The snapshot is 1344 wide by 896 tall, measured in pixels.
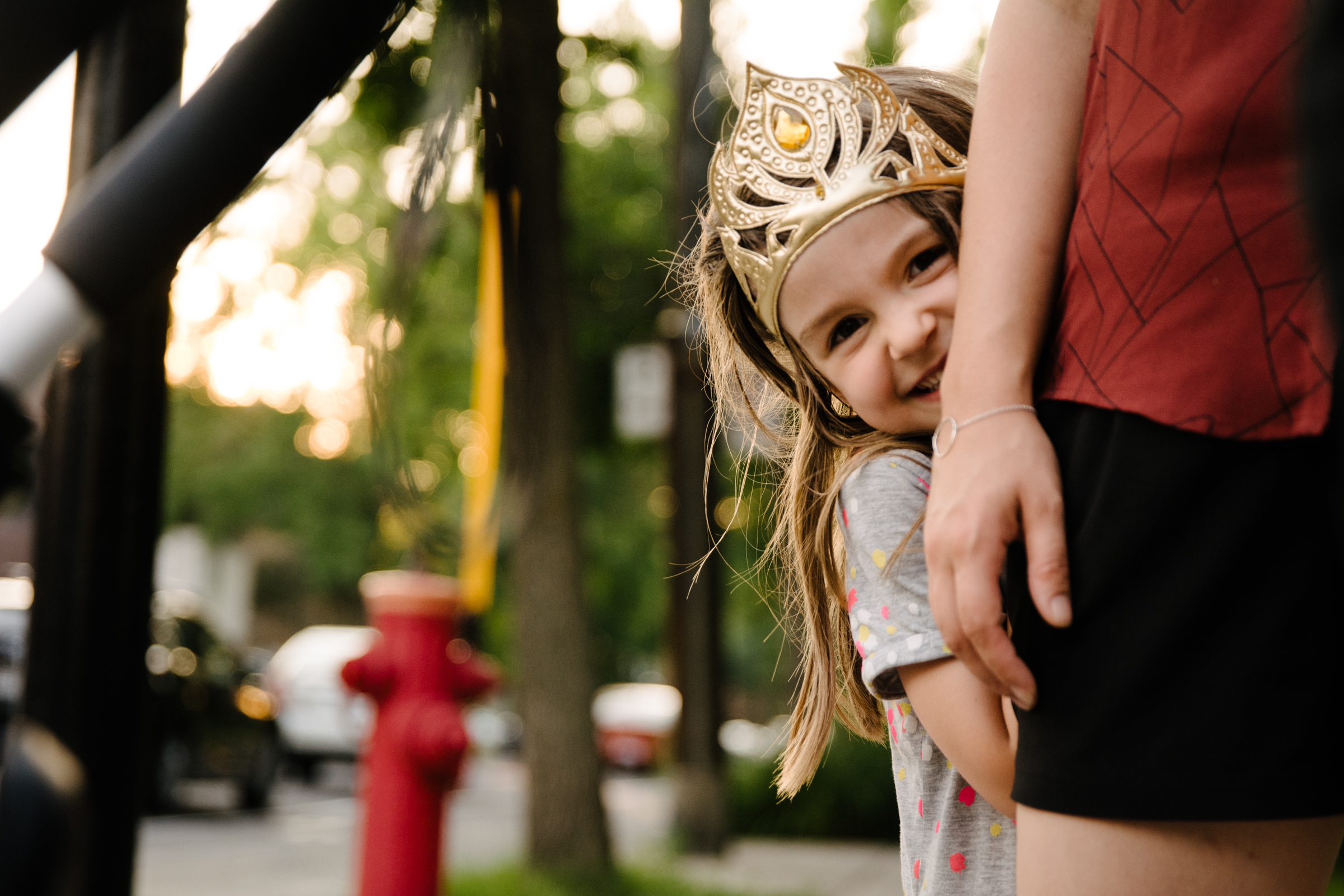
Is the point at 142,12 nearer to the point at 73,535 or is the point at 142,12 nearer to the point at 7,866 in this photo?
the point at 73,535

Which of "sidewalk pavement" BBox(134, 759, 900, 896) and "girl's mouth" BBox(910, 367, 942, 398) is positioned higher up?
"girl's mouth" BBox(910, 367, 942, 398)

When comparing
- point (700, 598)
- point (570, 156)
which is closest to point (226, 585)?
point (570, 156)

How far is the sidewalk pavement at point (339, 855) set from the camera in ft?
19.9

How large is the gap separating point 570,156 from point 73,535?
14236mm

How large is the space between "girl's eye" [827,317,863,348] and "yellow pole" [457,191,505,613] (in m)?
0.34

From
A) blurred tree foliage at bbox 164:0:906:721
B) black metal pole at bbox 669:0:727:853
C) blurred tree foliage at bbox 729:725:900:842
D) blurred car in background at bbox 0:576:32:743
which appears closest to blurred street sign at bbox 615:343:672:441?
blurred tree foliage at bbox 164:0:906:721

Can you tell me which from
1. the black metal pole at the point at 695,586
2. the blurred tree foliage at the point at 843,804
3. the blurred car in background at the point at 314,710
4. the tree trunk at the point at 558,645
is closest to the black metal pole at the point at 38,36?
the tree trunk at the point at 558,645

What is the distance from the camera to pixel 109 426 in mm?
1141

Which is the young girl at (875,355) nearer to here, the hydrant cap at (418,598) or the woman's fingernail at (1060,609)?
the woman's fingernail at (1060,609)

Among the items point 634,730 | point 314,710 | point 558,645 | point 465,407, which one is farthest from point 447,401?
point 558,645

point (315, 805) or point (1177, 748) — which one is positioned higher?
point (1177, 748)

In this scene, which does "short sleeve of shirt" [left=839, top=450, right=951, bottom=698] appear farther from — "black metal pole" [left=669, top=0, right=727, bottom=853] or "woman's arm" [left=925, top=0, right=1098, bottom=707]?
"black metal pole" [left=669, top=0, right=727, bottom=853]

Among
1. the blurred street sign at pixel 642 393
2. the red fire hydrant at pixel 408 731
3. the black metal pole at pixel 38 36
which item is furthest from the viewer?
the blurred street sign at pixel 642 393

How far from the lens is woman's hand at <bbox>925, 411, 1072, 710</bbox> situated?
0.72 metres
